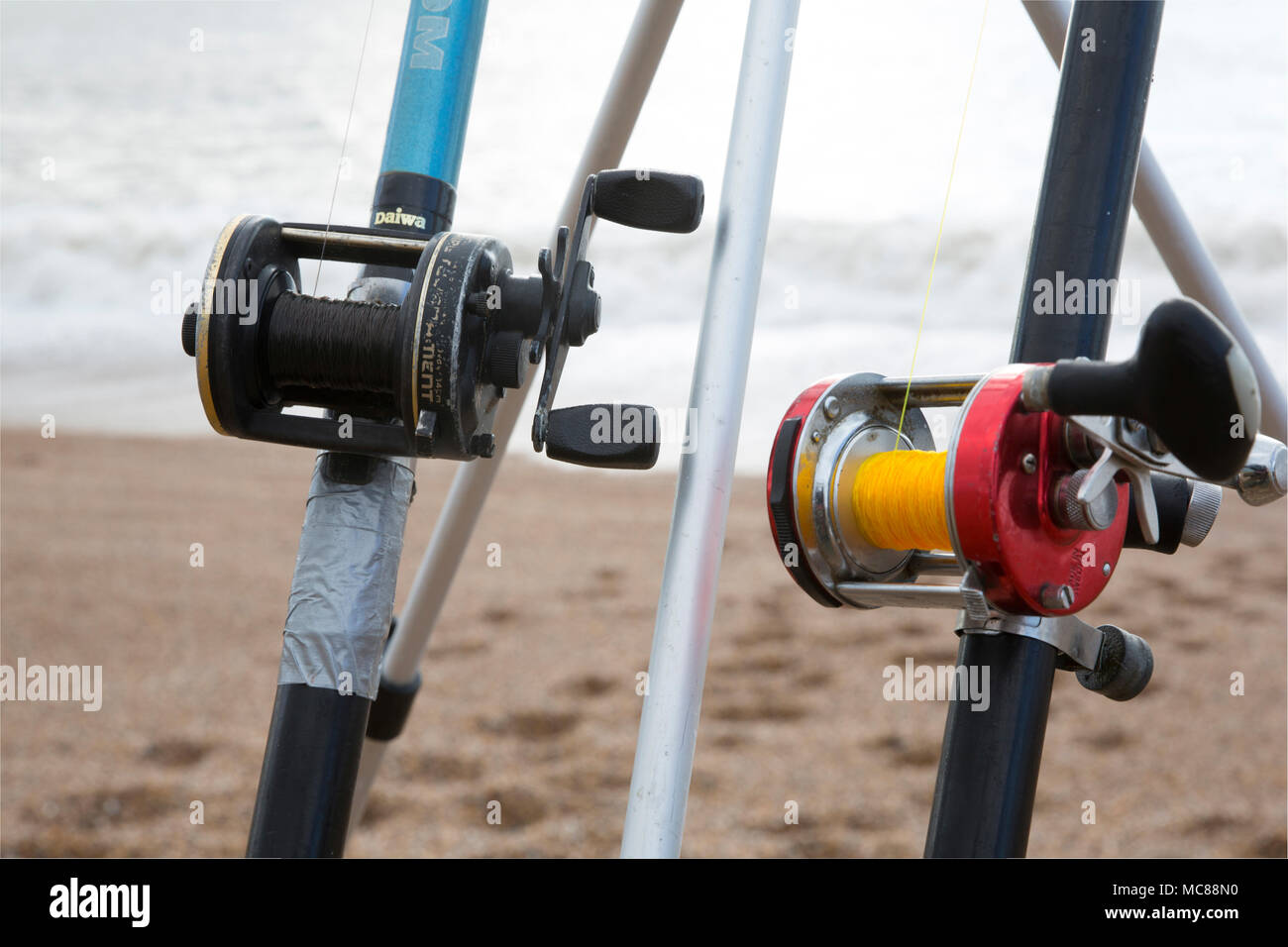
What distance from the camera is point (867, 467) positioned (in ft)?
2.32

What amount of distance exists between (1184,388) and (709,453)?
0.30m

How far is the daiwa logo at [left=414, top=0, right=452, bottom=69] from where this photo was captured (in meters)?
0.89

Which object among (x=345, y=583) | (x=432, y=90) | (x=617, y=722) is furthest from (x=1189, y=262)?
(x=617, y=722)

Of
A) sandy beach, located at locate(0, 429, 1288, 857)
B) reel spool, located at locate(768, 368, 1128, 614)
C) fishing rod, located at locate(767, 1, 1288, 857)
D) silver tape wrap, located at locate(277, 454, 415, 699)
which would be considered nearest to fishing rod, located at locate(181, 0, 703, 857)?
silver tape wrap, located at locate(277, 454, 415, 699)

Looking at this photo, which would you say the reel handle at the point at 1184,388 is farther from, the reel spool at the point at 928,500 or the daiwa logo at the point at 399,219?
the daiwa logo at the point at 399,219

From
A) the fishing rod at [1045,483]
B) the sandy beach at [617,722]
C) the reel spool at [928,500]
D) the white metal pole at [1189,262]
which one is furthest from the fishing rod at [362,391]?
the sandy beach at [617,722]

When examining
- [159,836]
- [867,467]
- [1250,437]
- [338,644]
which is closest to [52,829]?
[159,836]

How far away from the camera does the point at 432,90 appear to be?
0.88 m

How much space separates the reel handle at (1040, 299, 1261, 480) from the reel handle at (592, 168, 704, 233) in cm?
32

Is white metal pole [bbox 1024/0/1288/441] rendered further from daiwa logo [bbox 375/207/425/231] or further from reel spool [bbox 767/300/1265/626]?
daiwa logo [bbox 375/207/425/231]

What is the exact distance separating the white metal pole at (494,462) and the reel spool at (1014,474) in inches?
16.5

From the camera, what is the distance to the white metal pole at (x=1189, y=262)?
40.6 inches

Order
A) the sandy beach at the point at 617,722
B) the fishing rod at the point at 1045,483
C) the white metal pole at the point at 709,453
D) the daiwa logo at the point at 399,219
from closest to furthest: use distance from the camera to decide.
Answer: the fishing rod at the point at 1045,483 < the white metal pole at the point at 709,453 < the daiwa logo at the point at 399,219 < the sandy beach at the point at 617,722

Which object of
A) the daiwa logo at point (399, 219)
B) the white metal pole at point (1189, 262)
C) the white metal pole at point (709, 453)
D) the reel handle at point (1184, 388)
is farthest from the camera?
the white metal pole at point (1189, 262)
